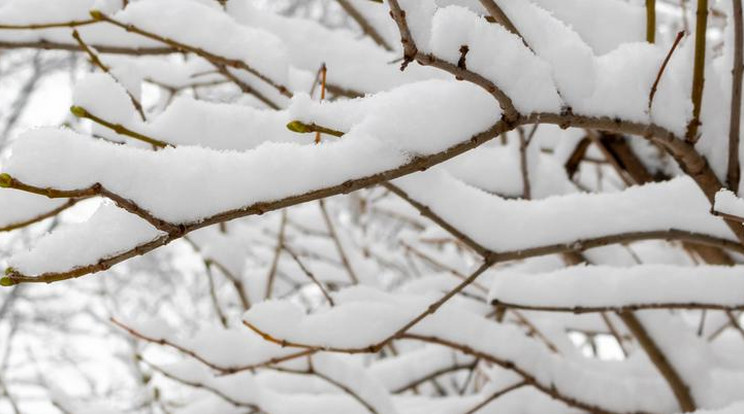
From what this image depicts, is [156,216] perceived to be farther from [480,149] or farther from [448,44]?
[480,149]

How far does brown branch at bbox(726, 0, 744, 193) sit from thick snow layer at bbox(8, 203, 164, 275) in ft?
2.64

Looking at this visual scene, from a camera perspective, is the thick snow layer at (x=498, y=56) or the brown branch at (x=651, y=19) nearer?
the thick snow layer at (x=498, y=56)

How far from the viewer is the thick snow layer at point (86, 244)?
76 cm

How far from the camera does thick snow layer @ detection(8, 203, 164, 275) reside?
76 cm

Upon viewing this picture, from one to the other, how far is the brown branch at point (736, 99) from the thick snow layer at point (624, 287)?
296 millimetres

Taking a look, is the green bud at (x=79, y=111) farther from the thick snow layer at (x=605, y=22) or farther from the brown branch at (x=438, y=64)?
the thick snow layer at (x=605, y=22)

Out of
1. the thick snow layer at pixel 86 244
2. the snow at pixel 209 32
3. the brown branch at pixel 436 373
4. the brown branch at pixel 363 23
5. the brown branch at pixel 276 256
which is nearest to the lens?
the thick snow layer at pixel 86 244

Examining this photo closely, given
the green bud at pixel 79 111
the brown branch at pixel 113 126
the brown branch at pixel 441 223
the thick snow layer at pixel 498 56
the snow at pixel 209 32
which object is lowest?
the thick snow layer at pixel 498 56

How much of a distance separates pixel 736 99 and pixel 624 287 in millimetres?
411

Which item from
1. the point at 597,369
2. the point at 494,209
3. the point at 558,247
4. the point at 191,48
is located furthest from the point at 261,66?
the point at 597,369

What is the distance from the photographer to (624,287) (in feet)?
4.19

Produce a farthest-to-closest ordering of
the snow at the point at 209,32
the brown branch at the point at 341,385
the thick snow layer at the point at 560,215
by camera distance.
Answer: the brown branch at the point at 341,385 → the snow at the point at 209,32 → the thick snow layer at the point at 560,215

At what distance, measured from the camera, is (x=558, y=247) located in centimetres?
117

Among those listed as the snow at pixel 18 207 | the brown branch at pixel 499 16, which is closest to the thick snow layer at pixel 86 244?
the snow at pixel 18 207
